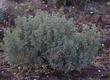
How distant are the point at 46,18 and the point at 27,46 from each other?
1.46 feet

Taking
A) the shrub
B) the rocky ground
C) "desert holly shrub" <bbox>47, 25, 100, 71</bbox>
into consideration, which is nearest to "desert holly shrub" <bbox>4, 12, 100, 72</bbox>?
"desert holly shrub" <bbox>47, 25, 100, 71</bbox>

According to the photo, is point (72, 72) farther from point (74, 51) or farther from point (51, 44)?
point (51, 44)

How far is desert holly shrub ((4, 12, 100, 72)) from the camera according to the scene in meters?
4.57

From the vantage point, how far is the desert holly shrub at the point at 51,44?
457 cm

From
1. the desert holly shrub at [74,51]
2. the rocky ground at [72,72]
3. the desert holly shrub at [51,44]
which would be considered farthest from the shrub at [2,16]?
the desert holly shrub at [74,51]

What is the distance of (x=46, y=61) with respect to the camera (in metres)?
4.86

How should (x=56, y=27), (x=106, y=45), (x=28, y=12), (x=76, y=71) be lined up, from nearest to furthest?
(x=56, y=27)
(x=76, y=71)
(x=106, y=45)
(x=28, y=12)

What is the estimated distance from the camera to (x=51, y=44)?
4582 millimetres

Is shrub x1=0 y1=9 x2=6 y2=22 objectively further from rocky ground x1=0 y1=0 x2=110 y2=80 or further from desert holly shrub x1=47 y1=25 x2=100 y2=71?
desert holly shrub x1=47 y1=25 x2=100 y2=71

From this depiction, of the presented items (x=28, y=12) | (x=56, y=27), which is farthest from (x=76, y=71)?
(x=28, y=12)

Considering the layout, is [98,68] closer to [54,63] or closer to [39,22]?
[54,63]

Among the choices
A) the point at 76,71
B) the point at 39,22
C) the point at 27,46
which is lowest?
the point at 76,71

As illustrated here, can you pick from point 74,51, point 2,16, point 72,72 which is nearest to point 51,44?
point 74,51

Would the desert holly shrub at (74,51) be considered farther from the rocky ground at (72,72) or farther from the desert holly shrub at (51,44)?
the rocky ground at (72,72)
